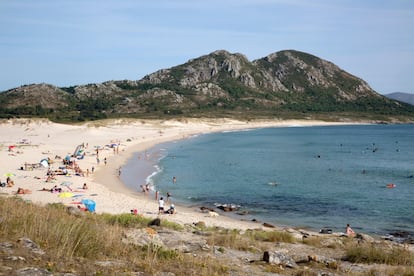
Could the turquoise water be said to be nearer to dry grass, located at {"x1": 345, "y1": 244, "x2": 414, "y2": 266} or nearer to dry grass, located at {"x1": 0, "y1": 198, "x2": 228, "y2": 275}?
dry grass, located at {"x1": 345, "y1": 244, "x2": 414, "y2": 266}

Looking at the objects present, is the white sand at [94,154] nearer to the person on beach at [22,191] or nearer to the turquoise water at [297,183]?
the person on beach at [22,191]

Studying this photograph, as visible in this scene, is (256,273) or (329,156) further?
(329,156)

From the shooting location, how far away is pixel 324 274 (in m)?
10.3

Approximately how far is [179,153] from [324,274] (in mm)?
60536

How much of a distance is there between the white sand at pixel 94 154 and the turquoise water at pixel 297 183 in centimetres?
302

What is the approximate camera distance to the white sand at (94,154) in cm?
2988

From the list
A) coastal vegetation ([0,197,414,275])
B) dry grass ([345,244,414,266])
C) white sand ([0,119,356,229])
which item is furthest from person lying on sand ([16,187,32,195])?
dry grass ([345,244,414,266])

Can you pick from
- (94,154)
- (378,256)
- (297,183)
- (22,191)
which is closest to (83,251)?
(378,256)

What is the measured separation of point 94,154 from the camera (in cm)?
6016

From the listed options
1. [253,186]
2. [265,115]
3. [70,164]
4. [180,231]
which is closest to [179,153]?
[70,164]

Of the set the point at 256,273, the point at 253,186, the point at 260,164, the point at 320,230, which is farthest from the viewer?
the point at 260,164

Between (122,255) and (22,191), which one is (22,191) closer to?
(22,191)

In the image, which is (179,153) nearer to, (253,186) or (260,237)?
(253,186)

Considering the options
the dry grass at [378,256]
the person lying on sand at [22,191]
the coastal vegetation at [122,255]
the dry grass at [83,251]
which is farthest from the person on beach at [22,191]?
the dry grass at [378,256]
